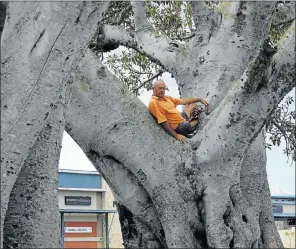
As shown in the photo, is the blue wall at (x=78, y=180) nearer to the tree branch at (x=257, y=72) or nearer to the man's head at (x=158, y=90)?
the man's head at (x=158, y=90)

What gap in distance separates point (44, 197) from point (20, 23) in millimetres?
1199

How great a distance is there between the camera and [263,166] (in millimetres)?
6539

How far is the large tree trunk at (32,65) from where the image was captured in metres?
3.85

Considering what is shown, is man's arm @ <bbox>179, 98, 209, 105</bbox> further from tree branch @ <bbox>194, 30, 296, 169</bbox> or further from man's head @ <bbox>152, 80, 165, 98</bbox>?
tree branch @ <bbox>194, 30, 296, 169</bbox>

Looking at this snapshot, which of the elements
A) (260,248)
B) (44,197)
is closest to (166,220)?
(260,248)

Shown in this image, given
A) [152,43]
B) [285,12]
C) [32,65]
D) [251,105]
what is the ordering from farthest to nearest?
[285,12] < [152,43] < [251,105] < [32,65]

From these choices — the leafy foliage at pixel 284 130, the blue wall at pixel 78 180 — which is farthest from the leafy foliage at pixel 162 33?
the blue wall at pixel 78 180

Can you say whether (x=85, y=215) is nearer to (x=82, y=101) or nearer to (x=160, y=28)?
(x=160, y=28)

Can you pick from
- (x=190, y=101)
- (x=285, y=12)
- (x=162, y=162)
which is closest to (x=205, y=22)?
(x=190, y=101)

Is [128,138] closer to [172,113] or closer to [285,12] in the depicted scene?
[172,113]

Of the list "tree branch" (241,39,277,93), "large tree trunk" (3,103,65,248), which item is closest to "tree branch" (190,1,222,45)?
"tree branch" (241,39,277,93)

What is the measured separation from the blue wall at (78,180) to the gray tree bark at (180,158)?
18.4 m

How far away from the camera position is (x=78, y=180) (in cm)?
2536

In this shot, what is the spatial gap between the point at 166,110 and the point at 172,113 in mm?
89
